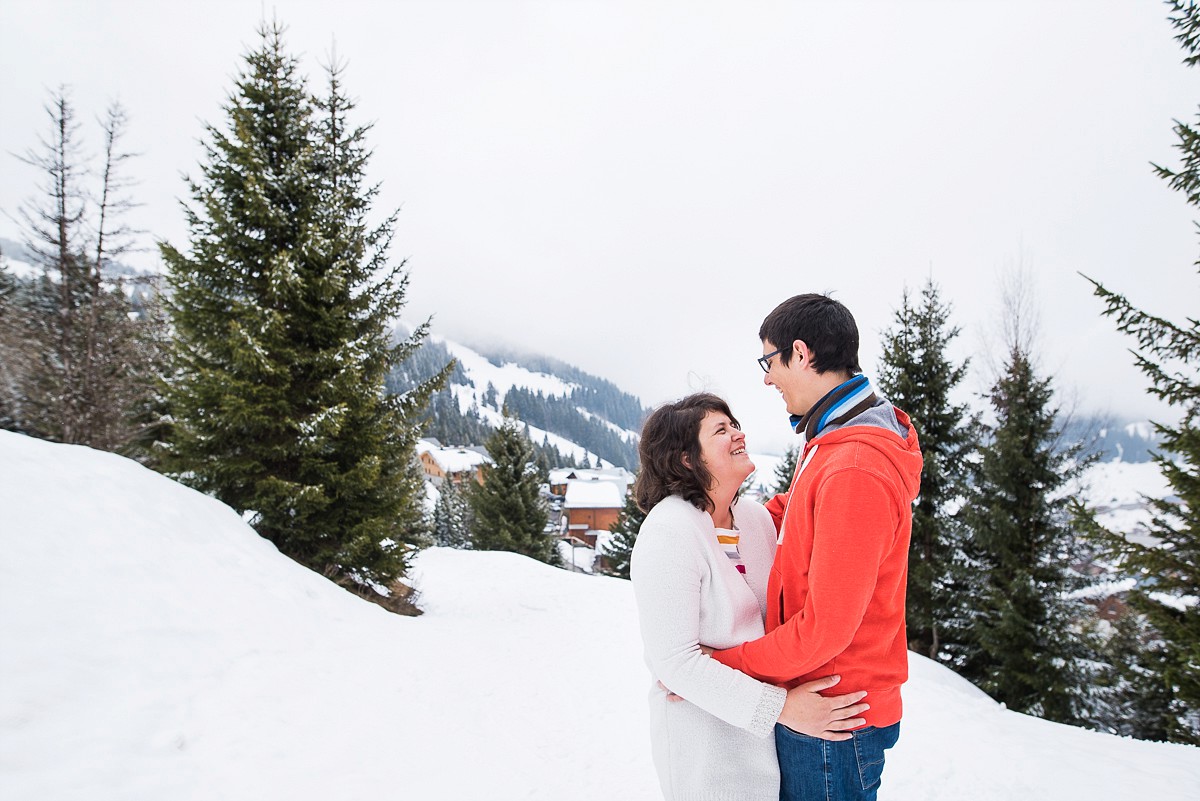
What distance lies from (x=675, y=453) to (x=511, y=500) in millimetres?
21491

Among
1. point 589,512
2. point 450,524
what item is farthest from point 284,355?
point 589,512

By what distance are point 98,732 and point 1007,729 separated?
7.42 m

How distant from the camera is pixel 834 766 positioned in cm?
167

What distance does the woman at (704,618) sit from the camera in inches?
64.1

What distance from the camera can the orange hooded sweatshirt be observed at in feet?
4.98

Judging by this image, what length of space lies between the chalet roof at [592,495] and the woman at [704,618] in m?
66.1

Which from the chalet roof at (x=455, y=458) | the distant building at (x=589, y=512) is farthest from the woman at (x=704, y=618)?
the chalet roof at (x=455, y=458)

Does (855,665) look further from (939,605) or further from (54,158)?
(54,158)

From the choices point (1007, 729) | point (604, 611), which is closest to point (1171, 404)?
point (1007, 729)

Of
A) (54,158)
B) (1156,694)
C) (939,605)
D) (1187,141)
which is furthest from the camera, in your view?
(54,158)

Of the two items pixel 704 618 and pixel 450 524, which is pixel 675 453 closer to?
pixel 704 618

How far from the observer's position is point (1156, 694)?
Answer: 7566 millimetres

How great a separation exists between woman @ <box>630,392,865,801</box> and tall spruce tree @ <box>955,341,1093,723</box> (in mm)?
10266

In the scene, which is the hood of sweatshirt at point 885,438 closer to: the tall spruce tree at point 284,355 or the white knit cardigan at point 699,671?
the white knit cardigan at point 699,671
